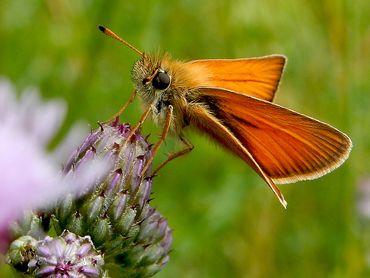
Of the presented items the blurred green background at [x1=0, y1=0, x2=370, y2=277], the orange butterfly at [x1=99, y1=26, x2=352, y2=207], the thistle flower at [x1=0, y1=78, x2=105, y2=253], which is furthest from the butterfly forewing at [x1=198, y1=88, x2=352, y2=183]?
the blurred green background at [x1=0, y1=0, x2=370, y2=277]

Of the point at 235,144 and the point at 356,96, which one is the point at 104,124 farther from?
the point at 356,96

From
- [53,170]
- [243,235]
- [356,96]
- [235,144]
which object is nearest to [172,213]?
[243,235]

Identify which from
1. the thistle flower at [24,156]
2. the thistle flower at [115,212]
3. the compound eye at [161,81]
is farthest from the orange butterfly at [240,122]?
the thistle flower at [24,156]

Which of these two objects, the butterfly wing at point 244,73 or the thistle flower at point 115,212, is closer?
the thistle flower at point 115,212

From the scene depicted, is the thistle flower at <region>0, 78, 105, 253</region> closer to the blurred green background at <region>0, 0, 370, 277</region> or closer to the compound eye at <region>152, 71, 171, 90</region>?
the compound eye at <region>152, 71, 171, 90</region>

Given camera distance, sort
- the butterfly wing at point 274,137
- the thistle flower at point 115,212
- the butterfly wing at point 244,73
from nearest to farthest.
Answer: the thistle flower at point 115,212 → the butterfly wing at point 274,137 → the butterfly wing at point 244,73

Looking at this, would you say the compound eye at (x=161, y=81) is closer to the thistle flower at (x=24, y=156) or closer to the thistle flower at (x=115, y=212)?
the thistle flower at (x=115, y=212)
